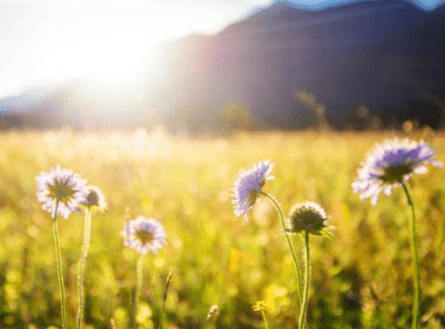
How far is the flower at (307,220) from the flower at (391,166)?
100 mm

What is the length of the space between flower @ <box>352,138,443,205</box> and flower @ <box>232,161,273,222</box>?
0.65 feet

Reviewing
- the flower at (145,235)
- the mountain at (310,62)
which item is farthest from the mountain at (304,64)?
the flower at (145,235)

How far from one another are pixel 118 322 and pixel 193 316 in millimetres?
325

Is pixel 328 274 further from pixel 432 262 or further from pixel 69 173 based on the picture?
pixel 69 173

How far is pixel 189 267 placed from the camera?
2.09 metres

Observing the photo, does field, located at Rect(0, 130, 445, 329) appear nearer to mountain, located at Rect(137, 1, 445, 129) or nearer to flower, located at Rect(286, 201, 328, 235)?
flower, located at Rect(286, 201, 328, 235)

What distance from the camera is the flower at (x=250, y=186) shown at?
3.10 ft

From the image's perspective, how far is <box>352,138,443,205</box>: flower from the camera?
2.89 ft

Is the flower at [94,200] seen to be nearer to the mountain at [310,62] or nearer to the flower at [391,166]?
the flower at [391,166]

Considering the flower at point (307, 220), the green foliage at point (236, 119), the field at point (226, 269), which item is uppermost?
the green foliage at point (236, 119)

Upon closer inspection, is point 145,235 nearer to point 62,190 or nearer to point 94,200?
point 94,200

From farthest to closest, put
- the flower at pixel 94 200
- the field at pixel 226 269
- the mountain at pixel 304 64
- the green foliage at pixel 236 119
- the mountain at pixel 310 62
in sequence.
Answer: the mountain at pixel 310 62, the mountain at pixel 304 64, the green foliage at pixel 236 119, the field at pixel 226 269, the flower at pixel 94 200

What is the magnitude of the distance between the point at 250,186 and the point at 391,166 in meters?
0.30

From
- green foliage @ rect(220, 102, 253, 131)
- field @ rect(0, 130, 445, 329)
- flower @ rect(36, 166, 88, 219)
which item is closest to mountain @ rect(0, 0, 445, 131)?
green foliage @ rect(220, 102, 253, 131)
